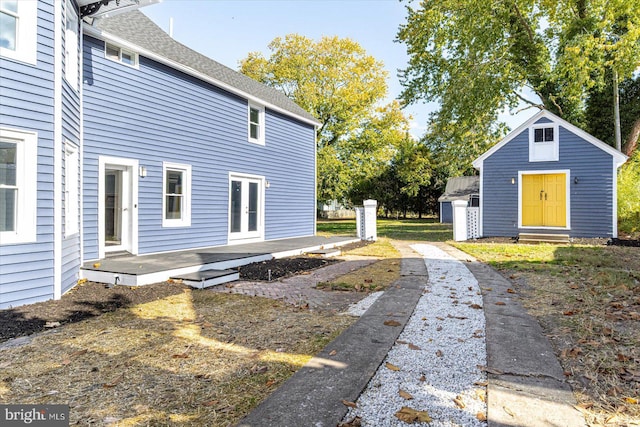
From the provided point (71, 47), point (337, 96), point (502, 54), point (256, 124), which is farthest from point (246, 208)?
point (337, 96)

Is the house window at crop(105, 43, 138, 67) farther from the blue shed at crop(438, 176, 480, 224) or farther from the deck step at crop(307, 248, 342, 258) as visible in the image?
the blue shed at crop(438, 176, 480, 224)

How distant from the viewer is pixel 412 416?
2381 mm

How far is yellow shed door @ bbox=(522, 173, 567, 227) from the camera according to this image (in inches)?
568

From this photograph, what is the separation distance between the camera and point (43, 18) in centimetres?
552

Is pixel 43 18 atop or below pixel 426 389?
atop

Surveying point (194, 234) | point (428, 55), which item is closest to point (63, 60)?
point (194, 234)

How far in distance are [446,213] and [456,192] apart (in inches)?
78.8

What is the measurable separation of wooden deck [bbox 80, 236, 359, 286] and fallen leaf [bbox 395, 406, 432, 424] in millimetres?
5199

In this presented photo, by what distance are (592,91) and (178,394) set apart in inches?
886

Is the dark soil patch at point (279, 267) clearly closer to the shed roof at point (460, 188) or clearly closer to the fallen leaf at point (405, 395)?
the fallen leaf at point (405, 395)

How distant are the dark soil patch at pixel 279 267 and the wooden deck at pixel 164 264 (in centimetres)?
34

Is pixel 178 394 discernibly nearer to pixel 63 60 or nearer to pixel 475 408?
pixel 475 408

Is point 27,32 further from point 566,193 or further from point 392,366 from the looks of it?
point 566,193

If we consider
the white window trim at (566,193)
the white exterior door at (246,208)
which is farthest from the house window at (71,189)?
the white window trim at (566,193)
